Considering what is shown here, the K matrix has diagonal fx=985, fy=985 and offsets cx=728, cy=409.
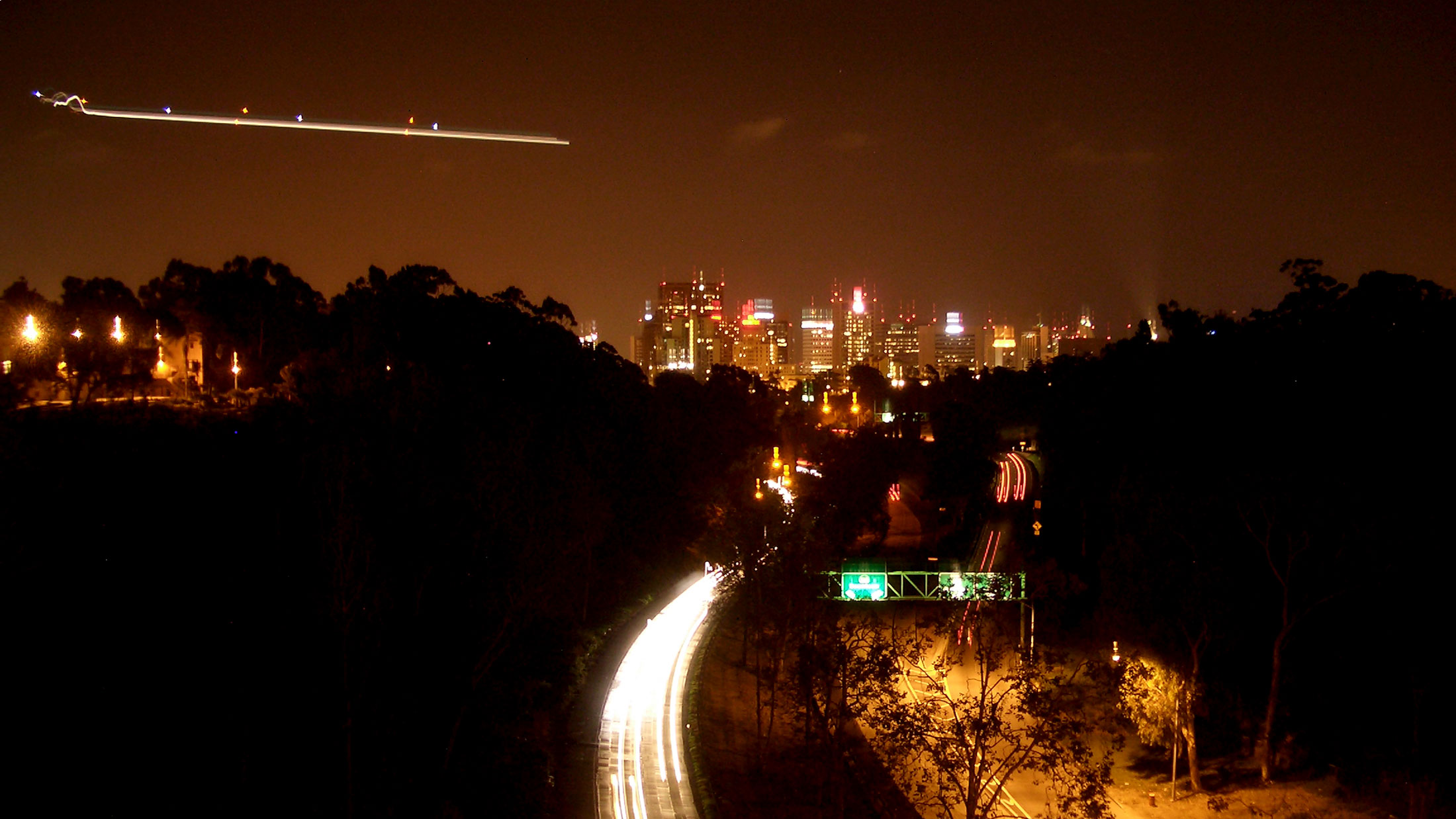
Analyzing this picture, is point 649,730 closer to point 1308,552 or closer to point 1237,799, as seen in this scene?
point 1237,799

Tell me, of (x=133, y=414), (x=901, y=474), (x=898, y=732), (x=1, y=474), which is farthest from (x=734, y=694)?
(x=901, y=474)

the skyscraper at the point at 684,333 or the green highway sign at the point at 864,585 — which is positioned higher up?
the skyscraper at the point at 684,333

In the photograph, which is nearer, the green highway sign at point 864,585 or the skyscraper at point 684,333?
Result: the green highway sign at point 864,585

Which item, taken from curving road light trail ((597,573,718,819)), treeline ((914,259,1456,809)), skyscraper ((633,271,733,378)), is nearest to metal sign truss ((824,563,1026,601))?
treeline ((914,259,1456,809))

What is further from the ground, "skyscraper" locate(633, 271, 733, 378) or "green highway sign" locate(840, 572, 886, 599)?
"skyscraper" locate(633, 271, 733, 378)

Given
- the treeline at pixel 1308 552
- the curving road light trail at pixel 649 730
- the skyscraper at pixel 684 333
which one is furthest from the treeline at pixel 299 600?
the skyscraper at pixel 684 333

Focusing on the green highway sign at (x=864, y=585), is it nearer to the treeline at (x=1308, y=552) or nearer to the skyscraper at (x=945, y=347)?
the treeline at (x=1308, y=552)

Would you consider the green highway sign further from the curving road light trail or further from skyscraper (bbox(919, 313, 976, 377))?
skyscraper (bbox(919, 313, 976, 377))

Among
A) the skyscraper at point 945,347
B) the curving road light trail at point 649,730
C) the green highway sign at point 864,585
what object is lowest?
the curving road light trail at point 649,730
